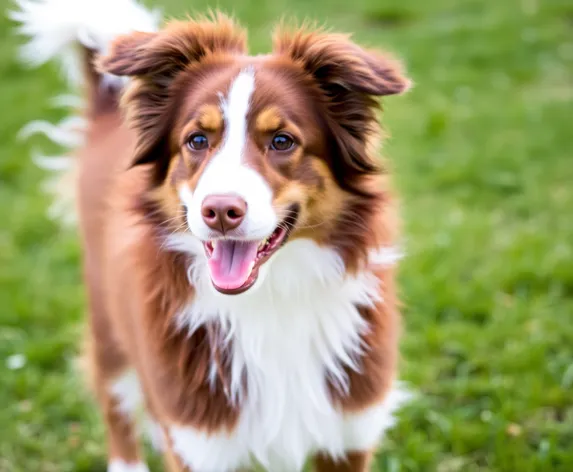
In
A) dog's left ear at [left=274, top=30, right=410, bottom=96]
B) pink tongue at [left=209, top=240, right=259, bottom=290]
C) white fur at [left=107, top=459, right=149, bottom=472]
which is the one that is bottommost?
white fur at [left=107, top=459, right=149, bottom=472]

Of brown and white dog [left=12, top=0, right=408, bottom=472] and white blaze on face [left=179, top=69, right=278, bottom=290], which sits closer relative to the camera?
white blaze on face [left=179, top=69, right=278, bottom=290]

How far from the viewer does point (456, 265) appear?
505 cm

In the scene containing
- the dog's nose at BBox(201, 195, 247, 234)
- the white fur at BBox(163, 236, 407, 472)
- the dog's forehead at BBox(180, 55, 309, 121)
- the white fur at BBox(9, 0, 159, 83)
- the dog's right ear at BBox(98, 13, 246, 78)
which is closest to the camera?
the dog's nose at BBox(201, 195, 247, 234)

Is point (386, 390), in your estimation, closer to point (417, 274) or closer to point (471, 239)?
point (417, 274)

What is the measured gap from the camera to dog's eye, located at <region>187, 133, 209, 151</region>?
2.67 metres

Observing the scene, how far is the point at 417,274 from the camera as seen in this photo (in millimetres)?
4957

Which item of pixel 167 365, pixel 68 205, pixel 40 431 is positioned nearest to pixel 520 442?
pixel 167 365

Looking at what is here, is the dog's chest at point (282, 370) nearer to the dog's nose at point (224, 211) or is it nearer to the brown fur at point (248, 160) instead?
the brown fur at point (248, 160)

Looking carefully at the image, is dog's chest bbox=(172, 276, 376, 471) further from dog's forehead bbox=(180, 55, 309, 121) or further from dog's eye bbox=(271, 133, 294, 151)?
dog's forehead bbox=(180, 55, 309, 121)

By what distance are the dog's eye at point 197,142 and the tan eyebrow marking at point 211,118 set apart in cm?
5

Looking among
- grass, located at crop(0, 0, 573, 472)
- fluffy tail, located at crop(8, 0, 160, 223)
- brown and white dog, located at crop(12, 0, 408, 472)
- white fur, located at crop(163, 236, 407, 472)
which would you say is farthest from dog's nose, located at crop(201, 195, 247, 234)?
grass, located at crop(0, 0, 573, 472)

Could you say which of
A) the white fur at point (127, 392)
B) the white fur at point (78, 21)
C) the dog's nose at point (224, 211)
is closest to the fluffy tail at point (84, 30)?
the white fur at point (78, 21)

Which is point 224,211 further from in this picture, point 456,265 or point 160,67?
point 456,265

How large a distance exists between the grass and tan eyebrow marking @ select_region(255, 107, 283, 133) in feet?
6.12
